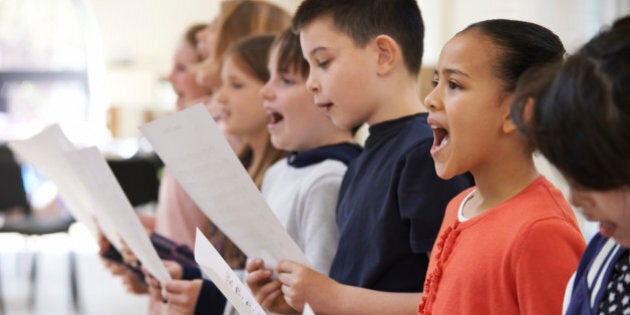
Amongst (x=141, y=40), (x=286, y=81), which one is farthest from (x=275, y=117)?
(x=141, y=40)

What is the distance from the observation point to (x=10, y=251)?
327 inches

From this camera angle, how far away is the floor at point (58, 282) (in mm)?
5883

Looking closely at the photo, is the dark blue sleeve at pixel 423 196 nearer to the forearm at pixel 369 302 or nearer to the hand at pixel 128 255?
the forearm at pixel 369 302

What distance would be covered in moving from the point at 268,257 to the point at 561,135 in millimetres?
767

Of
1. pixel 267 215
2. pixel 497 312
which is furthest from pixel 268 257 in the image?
pixel 497 312

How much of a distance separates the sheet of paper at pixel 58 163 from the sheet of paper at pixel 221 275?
29.7 inches

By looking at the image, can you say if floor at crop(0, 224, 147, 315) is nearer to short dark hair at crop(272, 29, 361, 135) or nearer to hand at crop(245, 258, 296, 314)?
short dark hair at crop(272, 29, 361, 135)

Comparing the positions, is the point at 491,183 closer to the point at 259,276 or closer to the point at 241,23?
the point at 259,276

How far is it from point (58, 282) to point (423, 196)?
20.0ft

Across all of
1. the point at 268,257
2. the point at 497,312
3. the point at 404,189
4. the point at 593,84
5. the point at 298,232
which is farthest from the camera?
the point at 298,232

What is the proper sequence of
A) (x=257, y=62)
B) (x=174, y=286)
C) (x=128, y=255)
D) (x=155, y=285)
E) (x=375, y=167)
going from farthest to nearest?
(x=257, y=62) < (x=128, y=255) < (x=155, y=285) < (x=174, y=286) < (x=375, y=167)

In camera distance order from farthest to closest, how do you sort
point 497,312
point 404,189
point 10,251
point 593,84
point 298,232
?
point 10,251, point 298,232, point 404,189, point 497,312, point 593,84

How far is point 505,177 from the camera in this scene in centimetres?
117

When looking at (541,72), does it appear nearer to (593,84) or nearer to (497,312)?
(593,84)
